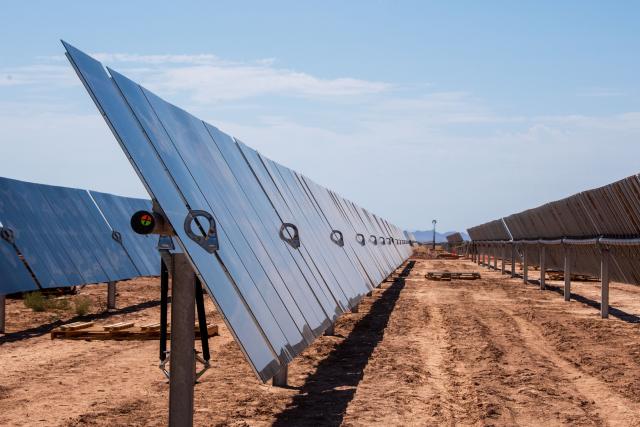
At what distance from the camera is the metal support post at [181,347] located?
5133 mm

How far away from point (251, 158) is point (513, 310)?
10.8m

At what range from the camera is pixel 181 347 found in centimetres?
515

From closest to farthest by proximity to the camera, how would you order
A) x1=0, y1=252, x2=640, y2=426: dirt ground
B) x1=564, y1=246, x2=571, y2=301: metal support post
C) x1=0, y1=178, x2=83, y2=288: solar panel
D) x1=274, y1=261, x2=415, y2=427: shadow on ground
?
1. x1=274, y1=261, x2=415, y2=427: shadow on ground
2. x1=0, y1=252, x2=640, y2=426: dirt ground
3. x1=0, y1=178, x2=83, y2=288: solar panel
4. x1=564, y1=246, x2=571, y2=301: metal support post

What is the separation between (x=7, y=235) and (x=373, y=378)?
8815 mm

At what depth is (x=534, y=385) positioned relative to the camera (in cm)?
896

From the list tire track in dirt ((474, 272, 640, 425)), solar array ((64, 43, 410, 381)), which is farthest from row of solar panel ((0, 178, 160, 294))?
tire track in dirt ((474, 272, 640, 425))

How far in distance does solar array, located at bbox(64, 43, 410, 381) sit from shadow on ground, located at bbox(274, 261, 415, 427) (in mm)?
565

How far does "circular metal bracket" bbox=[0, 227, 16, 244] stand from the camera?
14688mm

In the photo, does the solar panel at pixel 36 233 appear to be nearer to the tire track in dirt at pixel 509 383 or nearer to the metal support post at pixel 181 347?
the tire track in dirt at pixel 509 383

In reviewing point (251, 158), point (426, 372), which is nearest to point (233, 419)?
point (426, 372)

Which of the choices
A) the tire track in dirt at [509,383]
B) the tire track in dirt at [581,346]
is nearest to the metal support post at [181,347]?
the tire track in dirt at [509,383]

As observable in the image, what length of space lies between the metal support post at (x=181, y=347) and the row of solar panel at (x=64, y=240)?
947cm

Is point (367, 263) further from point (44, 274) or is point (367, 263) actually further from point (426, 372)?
point (426, 372)

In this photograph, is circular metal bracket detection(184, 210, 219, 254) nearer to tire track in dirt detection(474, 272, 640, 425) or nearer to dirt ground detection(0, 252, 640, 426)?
dirt ground detection(0, 252, 640, 426)
